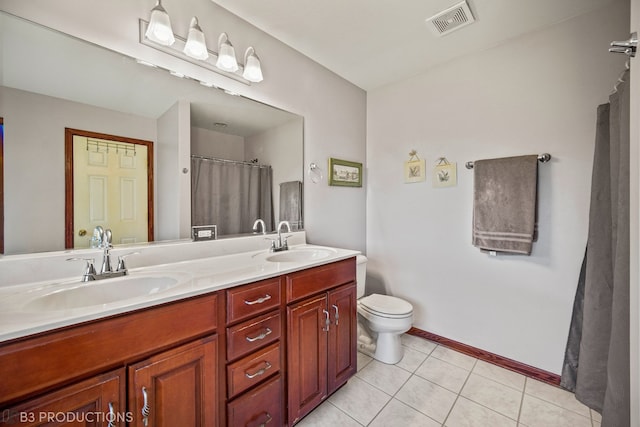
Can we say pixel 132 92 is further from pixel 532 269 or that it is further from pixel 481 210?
pixel 532 269

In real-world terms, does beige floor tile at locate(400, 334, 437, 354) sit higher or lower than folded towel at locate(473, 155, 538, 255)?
lower

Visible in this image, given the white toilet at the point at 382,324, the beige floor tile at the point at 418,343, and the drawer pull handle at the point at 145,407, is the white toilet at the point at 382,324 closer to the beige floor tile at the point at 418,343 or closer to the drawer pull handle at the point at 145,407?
the beige floor tile at the point at 418,343

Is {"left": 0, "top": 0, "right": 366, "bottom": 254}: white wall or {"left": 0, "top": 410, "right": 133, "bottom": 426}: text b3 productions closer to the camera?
{"left": 0, "top": 410, "right": 133, "bottom": 426}: text b3 productions

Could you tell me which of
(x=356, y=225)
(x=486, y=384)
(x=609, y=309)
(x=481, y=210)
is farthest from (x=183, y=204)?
(x=609, y=309)

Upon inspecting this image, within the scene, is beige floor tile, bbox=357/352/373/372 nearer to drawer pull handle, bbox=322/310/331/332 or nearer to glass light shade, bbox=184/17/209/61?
drawer pull handle, bbox=322/310/331/332

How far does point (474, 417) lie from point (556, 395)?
2.03ft

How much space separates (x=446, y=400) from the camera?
1573 millimetres

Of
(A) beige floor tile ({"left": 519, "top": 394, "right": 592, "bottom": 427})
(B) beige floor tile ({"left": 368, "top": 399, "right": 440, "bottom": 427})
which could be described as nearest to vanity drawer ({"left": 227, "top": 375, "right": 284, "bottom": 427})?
(B) beige floor tile ({"left": 368, "top": 399, "right": 440, "bottom": 427})

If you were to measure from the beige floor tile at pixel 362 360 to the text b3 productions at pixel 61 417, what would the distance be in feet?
4.91

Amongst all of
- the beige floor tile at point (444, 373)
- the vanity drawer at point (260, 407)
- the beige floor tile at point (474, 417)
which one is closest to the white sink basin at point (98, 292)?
the vanity drawer at point (260, 407)

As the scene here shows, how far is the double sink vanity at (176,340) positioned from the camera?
0.69 m

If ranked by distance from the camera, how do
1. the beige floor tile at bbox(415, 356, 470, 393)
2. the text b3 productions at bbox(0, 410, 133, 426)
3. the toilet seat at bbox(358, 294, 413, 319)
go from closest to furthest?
the text b3 productions at bbox(0, 410, 133, 426) < the beige floor tile at bbox(415, 356, 470, 393) < the toilet seat at bbox(358, 294, 413, 319)

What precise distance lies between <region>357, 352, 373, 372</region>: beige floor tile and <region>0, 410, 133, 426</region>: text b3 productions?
4.91 feet

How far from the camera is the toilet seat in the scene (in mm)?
1858
